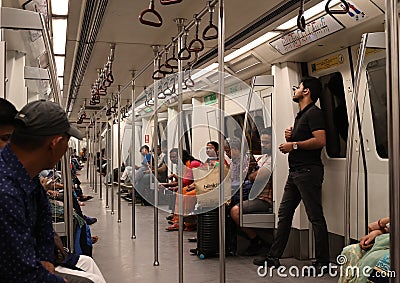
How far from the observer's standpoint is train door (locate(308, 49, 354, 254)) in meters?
4.64

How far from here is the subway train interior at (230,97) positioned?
3479mm

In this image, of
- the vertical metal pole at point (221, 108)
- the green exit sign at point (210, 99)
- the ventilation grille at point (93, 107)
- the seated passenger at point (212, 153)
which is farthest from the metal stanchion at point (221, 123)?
the ventilation grille at point (93, 107)

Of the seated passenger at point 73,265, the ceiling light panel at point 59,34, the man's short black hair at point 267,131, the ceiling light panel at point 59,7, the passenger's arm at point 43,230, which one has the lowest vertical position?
the seated passenger at point 73,265

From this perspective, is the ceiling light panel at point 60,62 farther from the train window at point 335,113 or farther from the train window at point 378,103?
the train window at point 378,103

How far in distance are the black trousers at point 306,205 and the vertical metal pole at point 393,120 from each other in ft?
9.39

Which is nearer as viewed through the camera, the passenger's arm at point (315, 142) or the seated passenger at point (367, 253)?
the seated passenger at point (367, 253)

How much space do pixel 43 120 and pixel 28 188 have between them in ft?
0.84

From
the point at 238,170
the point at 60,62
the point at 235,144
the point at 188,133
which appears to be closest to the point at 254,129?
the point at 235,144

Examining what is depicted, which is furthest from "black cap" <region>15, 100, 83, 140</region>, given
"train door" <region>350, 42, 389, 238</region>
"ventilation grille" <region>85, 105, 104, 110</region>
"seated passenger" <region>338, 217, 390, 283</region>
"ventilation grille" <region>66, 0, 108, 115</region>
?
"ventilation grille" <region>85, 105, 104, 110</region>

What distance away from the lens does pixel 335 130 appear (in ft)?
15.8

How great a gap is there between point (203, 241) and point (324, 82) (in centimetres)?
216

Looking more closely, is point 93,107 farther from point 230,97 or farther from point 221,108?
point 221,108

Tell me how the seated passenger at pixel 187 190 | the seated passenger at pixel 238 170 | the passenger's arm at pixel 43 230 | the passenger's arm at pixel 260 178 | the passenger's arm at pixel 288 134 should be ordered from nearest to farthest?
the passenger's arm at pixel 43 230 < the passenger's arm at pixel 288 134 < the seated passenger at pixel 238 170 < the passenger's arm at pixel 260 178 < the seated passenger at pixel 187 190

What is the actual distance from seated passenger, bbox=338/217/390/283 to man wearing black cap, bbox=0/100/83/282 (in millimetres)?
1632
